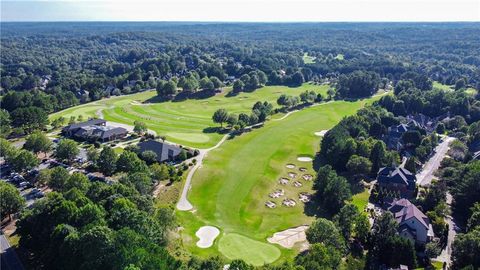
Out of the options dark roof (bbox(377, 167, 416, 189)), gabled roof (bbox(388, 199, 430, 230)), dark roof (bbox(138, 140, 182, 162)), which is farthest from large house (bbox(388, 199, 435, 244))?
dark roof (bbox(138, 140, 182, 162))

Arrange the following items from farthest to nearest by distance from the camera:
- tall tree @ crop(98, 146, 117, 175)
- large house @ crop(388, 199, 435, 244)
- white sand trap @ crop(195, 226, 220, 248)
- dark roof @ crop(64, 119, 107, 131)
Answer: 1. dark roof @ crop(64, 119, 107, 131)
2. tall tree @ crop(98, 146, 117, 175)
3. white sand trap @ crop(195, 226, 220, 248)
4. large house @ crop(388, 199, 435, 244)

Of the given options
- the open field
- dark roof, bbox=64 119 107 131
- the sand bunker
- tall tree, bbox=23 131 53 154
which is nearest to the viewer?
tall tree, bbox=23 131 53 154

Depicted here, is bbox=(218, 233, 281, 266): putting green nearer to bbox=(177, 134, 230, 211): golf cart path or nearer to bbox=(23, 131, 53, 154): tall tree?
bbox=(177, 134, 230, 211): golf cart path

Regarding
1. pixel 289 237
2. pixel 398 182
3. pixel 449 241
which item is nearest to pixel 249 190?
pixel 289 237

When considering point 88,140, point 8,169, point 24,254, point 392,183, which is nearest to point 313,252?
point 392,183

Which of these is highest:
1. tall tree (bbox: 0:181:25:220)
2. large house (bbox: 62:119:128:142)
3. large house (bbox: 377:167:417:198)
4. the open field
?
tall tree (bbox: 0:181:25:220)

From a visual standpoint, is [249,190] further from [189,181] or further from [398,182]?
[398,182]

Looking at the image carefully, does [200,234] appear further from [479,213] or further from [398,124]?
[398,124]

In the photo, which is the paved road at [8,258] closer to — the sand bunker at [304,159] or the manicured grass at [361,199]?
the manicured grass at [361,199]
